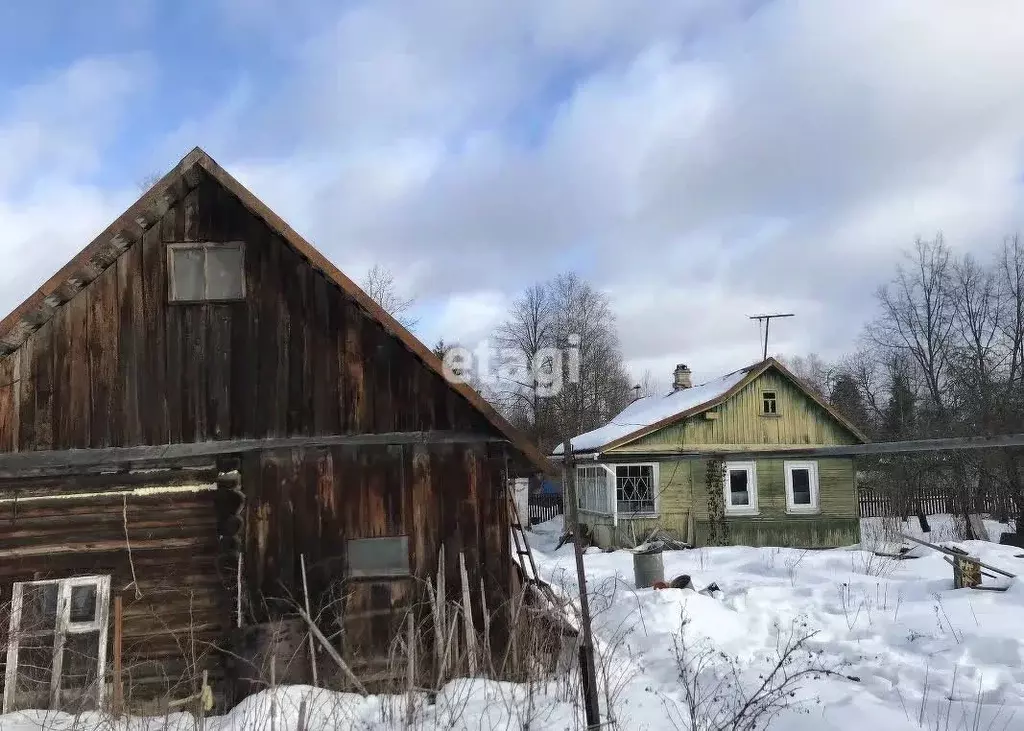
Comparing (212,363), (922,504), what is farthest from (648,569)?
(922,504)

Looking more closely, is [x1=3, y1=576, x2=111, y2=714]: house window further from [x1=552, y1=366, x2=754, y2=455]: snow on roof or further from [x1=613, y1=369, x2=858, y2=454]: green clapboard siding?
[x1=613, y1=369, x2=858, y2=454]: green clapboard siding

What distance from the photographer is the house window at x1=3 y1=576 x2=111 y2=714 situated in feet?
27.3

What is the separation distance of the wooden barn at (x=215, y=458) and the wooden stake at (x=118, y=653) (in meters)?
A: 0.05

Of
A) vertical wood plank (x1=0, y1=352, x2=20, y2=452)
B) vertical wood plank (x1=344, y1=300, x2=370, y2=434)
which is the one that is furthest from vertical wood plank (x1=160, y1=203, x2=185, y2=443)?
vertical wood plank (x1=344, y1=300, x2=370, y2=434)

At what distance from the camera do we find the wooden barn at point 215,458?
862 centimetres

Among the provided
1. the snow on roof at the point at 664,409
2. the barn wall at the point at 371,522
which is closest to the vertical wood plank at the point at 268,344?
the barn wall at the point at 371,522

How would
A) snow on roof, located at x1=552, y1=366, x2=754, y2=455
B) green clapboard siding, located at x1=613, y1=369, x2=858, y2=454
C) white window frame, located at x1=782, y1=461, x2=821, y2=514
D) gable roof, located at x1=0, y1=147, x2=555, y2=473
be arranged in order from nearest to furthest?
gable roof, located at x1=0, y1=147, x2=555, y2=473 < white window frame, located at x1=782, y1=461, x2=821, y2=514 < green clapboard siding, located at x1=613, y1=369, x2=858, y2=454 < snow on roof, located at x1=552, y1=366, x2=754, y2=455

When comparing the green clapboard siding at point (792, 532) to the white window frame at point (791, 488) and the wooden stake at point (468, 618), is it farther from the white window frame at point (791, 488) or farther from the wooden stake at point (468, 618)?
the wooden stake at point (468, 618)

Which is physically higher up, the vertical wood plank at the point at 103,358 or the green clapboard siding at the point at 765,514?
the vertical wood plank at the point at 103,358

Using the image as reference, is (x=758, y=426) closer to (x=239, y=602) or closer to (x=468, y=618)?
(x=468, y=618)

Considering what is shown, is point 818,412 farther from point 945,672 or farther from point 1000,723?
point 1000,723

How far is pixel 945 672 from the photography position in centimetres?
863

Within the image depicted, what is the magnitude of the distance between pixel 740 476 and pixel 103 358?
59.2ft

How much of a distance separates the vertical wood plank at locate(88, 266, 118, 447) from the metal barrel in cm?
953
